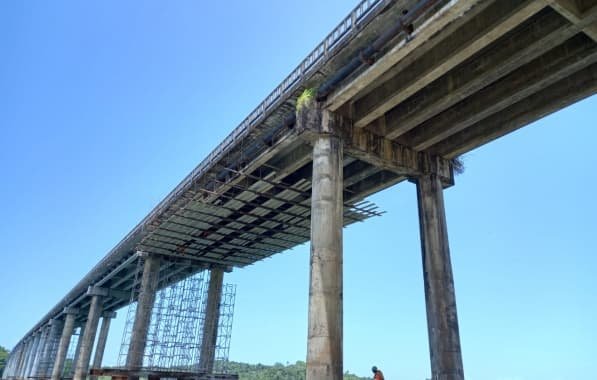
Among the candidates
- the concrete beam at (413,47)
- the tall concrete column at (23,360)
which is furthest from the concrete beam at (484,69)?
the tall concrete column at (23,360)

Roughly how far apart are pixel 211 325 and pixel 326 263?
87.2ft

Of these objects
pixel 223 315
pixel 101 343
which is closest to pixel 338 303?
pixel 223 315

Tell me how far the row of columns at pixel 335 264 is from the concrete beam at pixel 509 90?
215 centimetres

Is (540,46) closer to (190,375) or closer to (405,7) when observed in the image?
(405,7)

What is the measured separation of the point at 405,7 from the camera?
14.0 m

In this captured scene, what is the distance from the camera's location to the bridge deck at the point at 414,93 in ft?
43.9

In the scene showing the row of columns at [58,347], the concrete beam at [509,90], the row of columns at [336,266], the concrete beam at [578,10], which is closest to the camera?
the concrete beam at [578,10]

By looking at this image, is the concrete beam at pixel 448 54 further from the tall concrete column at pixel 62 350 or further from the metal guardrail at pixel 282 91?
the tall concrete column at pixel 62 350

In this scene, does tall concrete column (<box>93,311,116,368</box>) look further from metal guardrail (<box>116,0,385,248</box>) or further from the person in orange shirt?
the person in orange shirt

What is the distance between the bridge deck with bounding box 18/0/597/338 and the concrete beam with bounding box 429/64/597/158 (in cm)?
4

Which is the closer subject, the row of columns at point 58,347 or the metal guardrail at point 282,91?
the metal guardrail at point 282,91

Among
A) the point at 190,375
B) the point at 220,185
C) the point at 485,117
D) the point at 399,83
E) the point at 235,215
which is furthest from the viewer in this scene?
the point at 235,215

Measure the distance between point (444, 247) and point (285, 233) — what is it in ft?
51.2

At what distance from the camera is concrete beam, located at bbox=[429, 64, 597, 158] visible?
51.2ft
